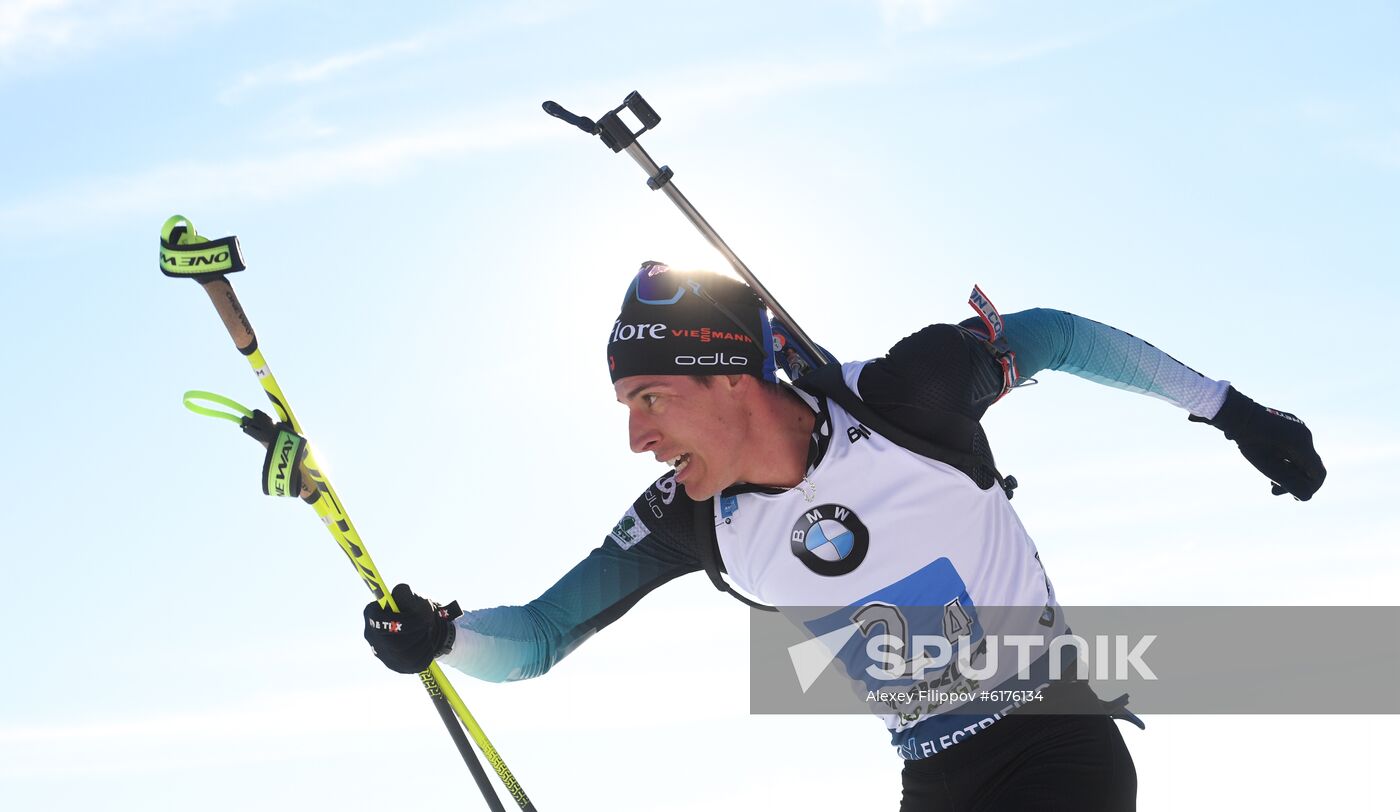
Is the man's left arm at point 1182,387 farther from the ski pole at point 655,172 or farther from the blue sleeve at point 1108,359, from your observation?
the ski pole at point 655,172

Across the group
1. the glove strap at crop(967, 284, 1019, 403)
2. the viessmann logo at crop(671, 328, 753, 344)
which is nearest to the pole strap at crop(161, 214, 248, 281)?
the viessmann logo at crop(671, 328, 753, 344)

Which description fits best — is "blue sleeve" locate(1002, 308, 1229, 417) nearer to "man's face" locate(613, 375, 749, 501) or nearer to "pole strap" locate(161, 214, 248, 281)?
"man's face" locate(613, 375, 749, 501)

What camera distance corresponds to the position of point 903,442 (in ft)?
15.5

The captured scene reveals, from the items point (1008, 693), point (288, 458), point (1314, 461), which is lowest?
point (1008, 693)

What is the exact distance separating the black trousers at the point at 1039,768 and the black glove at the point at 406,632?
173 centimetres

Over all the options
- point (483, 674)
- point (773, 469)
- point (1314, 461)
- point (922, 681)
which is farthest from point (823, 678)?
point (1314, 461)

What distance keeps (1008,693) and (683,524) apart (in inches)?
50.3

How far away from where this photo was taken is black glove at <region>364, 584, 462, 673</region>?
15.4 ft

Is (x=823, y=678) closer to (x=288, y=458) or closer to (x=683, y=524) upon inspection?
(x=683, y=524)

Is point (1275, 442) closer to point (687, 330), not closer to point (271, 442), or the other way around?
point (687, 330)

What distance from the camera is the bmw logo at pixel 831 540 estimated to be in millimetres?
4762

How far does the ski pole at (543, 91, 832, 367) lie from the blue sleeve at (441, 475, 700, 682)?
29.3 inches

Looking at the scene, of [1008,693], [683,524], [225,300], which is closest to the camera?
[225,300]

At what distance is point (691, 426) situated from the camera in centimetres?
474
